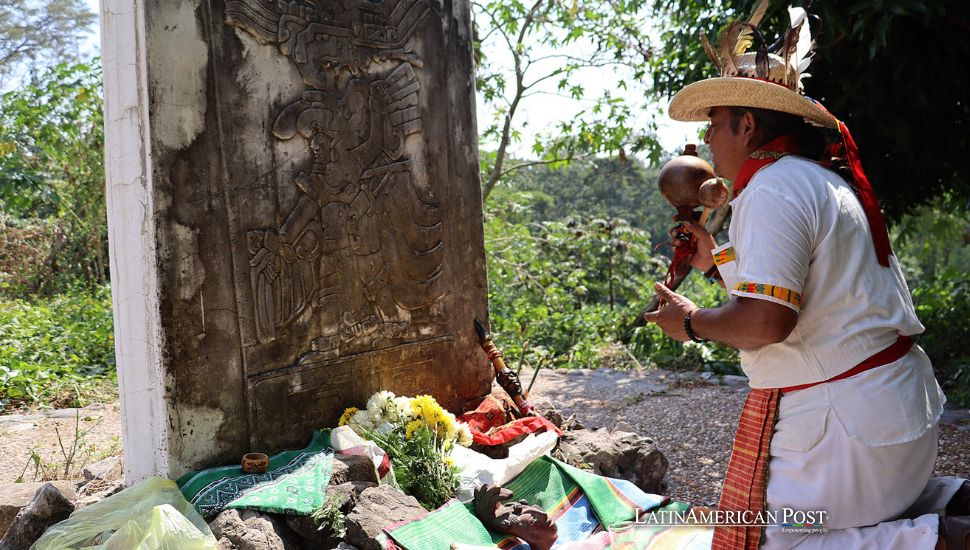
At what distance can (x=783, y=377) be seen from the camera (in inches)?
78.1

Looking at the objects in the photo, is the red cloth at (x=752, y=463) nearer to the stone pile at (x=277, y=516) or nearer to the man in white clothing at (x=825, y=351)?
the man in white clothing at (x=825, y=351)

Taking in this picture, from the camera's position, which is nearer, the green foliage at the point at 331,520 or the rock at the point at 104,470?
the green foliage at the point at 331,520

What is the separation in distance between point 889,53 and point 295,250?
4.59 metres

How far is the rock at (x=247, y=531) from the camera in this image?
266cm

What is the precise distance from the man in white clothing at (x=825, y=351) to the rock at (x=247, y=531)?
1.62 metres

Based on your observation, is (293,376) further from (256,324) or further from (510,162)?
A: (510,162)

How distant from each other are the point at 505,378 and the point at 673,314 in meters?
2.30

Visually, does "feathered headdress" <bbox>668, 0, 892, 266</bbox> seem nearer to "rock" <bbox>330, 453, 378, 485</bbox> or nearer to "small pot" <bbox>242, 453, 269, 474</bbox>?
"rock" <bbox>330, 453, 378, 485</bbox>

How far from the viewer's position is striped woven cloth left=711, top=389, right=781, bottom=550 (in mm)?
2006

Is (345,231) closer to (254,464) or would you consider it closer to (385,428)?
(385,428)

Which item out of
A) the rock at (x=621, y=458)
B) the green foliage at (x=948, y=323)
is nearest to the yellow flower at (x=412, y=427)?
the rock at (x=621, y=458)

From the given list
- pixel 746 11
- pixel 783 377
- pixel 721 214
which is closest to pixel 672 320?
pixel 783 377

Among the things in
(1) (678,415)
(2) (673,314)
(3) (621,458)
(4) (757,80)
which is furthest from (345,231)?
(1) (678,415)

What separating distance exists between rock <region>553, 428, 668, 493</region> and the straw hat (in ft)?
6.87
